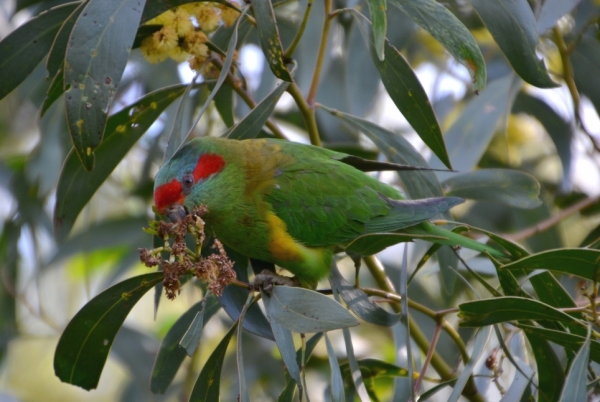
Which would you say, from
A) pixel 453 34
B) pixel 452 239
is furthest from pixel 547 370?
pixel 453 34

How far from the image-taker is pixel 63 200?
2029 millimetres

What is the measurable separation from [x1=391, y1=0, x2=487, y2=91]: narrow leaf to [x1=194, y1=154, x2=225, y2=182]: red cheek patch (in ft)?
2.88

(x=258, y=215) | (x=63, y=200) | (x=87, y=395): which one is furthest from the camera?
(x=87, y=395)

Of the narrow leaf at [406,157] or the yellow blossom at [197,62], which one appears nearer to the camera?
the yellow blossom at [197,62]

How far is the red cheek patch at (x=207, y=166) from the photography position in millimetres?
2191

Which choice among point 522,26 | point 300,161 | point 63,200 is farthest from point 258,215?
point 522,26

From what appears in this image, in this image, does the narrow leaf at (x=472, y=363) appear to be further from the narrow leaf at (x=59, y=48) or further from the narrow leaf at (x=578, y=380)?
the narrow leaf at (x=59, y=48)

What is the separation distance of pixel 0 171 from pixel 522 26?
3484mm

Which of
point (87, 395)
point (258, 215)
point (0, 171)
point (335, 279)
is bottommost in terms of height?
point (87, 395)

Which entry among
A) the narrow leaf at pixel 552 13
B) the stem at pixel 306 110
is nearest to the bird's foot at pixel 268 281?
the stem at pixel 306 110

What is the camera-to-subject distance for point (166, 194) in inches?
81.7

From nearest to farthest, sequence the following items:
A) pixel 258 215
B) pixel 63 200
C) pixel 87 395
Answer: pixel 63 200
pixel 258 215
pixel 87 395

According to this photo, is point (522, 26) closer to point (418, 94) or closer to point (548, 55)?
point (418, 94)

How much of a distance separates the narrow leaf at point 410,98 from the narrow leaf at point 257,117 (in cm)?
33
